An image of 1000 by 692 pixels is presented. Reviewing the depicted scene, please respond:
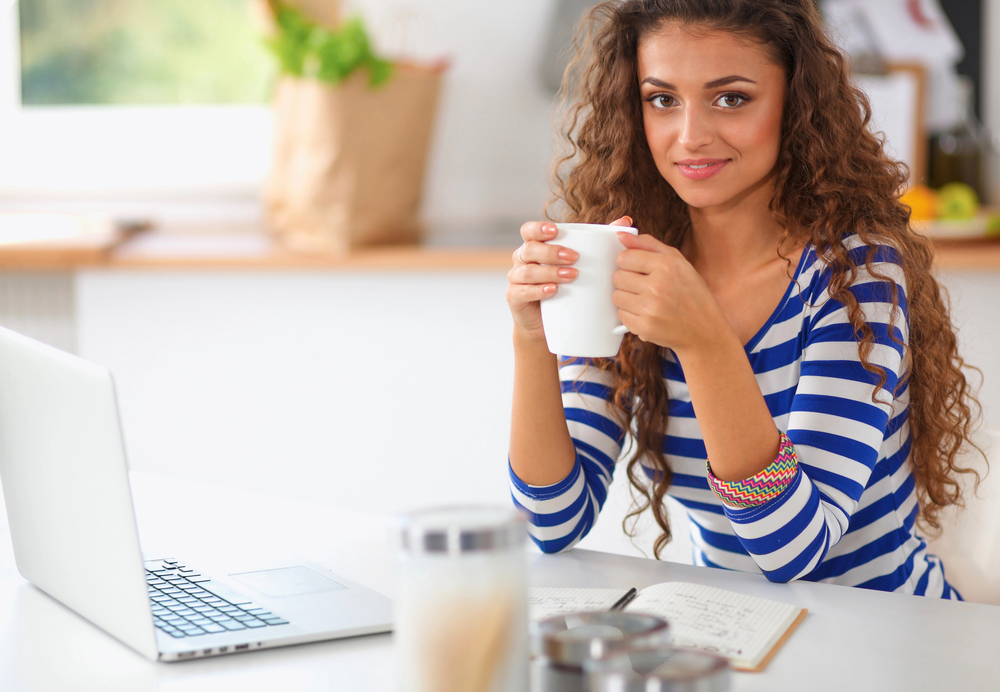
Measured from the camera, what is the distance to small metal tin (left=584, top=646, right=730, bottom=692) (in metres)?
0.46

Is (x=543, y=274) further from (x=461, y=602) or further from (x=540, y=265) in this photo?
(x=461, y=602)

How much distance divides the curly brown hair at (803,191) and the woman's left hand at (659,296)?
23 centimetres

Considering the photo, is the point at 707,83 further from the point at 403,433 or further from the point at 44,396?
the point at 403,433

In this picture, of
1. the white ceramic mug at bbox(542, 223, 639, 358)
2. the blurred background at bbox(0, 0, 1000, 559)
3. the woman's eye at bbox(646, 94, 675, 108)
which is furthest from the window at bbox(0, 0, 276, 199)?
the white ceramic mug at bbox(542, 223, 639, 358)

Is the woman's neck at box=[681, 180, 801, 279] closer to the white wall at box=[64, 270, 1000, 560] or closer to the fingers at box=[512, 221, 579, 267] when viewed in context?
the fingers at box=[512, 221, 579, 267]

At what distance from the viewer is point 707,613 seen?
72cm

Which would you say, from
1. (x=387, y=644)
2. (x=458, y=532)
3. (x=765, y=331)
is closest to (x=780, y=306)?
(x=765, y=331)

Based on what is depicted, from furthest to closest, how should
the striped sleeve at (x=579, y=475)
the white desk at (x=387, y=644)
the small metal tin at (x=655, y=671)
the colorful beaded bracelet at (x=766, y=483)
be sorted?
the striped sleeve at (x=579, y=475) → the colorful beaded bracelet at (x=766, y=483) → the white desk at (x=387, y=644) → the small metal tin at (x=655, y=671)

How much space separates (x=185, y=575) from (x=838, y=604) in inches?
20.8

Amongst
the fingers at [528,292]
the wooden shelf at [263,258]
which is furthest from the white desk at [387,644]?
the wooden shelf at [263,258]

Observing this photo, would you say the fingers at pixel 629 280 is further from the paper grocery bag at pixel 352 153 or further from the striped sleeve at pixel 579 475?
the paper grocery bag at pixel 352 153

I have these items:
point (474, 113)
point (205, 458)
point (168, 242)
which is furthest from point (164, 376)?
point (474, 113)

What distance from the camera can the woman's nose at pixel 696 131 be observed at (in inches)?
39.9

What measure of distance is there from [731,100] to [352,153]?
110 centimetres
